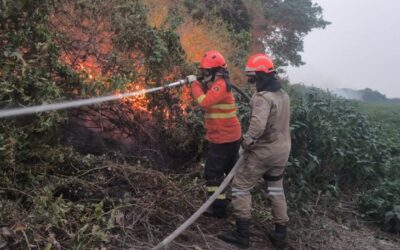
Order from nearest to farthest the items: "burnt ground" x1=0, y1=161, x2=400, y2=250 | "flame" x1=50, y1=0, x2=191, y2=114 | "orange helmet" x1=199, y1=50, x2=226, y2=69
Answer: "burnt ground" x1=0, y1=161, x2=400, y2=250 < "orange helmet" x1=199, y1=50, x2=226, y2=69 < "flame" x1=50, y1=0, x2=191, y2=114

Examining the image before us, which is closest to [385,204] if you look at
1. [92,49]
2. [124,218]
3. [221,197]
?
[221,197]

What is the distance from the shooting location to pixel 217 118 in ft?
18.2

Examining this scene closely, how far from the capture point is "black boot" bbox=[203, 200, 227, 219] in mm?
5629

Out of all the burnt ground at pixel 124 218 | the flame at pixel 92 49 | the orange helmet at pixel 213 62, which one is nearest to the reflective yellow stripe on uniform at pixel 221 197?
the burnt ground at pixel 124 218

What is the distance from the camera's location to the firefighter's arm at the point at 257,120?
4832mm

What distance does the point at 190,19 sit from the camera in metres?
11.8

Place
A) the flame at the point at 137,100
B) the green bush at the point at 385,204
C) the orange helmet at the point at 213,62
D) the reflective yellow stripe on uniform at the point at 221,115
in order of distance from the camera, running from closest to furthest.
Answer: the orange helmet at the point at 213,62
the reflective yellow stripe on uniform at the point at 221,115
the flame at the point at 137,100
the green bush at the point at 385,204

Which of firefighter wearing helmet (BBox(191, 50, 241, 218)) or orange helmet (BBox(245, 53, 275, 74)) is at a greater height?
orange helmet (BBox(245, 53, 275, 74))

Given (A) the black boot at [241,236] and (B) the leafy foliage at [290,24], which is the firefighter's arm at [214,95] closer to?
(A) the black boot at [241,236]

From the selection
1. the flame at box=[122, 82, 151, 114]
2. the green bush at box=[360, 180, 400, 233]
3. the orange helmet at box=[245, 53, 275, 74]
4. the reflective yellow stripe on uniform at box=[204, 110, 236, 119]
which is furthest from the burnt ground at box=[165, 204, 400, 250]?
the flame at box=[122, 82, 151, 114]

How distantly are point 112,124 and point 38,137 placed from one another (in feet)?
5.15

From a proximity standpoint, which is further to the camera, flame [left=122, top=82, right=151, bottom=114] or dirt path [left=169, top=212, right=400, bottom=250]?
flame [left=122, top=82, right=151, bottom=114]

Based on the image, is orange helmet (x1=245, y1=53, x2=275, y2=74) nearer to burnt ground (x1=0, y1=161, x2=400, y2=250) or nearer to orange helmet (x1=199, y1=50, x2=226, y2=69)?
orange helmet (x1=199, y1=50, x2=226, y2=69)

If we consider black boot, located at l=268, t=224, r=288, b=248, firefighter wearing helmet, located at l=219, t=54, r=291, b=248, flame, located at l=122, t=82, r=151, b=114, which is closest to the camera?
firefighter wearing helmet, located at l=219, t=54, r=291, b=248
